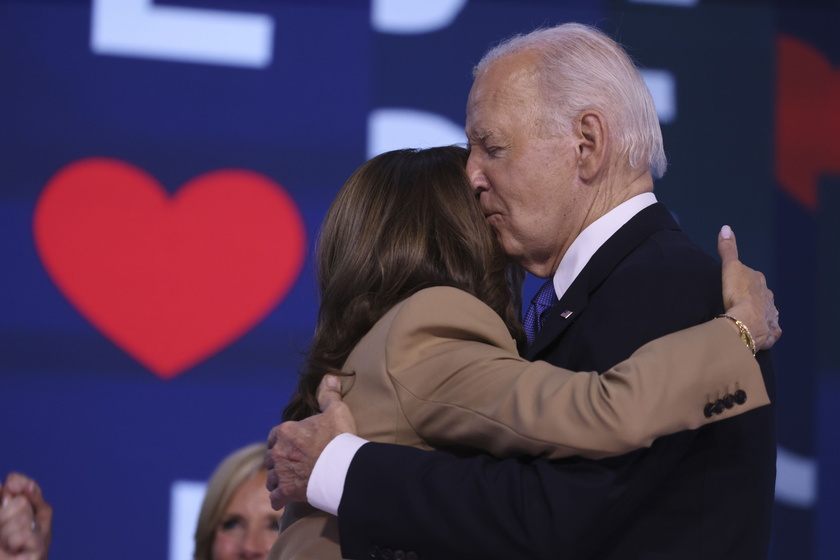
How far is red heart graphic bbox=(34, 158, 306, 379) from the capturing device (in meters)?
3.65

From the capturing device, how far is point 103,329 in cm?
363

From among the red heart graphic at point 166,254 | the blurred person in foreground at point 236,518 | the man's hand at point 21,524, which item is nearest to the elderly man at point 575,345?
the man's hand at point 21,524

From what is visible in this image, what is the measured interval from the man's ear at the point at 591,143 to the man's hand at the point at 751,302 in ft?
0.98

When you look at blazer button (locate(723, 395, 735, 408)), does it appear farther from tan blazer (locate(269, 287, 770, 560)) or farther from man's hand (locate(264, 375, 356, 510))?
man's hand (locate(264, 375, 356, 510))

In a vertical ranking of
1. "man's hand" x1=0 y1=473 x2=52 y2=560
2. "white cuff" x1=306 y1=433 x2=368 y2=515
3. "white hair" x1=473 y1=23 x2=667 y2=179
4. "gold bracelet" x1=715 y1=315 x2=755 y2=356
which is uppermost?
"white hair" x1=473 y1=23 x2=667 y2=179

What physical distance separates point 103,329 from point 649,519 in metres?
2.60

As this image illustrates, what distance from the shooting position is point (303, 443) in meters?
1.58

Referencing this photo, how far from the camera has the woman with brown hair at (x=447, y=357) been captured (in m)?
1.36

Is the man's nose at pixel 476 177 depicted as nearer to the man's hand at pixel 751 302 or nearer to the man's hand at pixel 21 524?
the man's hand at pixel 751 302

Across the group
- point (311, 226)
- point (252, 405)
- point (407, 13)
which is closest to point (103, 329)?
point (252, 405)

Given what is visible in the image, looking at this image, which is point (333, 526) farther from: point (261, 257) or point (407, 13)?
point (407, 13)

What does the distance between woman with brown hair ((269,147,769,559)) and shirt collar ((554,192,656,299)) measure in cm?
10

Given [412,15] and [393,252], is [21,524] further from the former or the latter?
[412,15]

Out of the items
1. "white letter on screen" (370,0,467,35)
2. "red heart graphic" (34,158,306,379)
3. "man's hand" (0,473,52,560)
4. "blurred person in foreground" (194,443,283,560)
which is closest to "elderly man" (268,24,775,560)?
"man's hand" (0,473,52,560)
